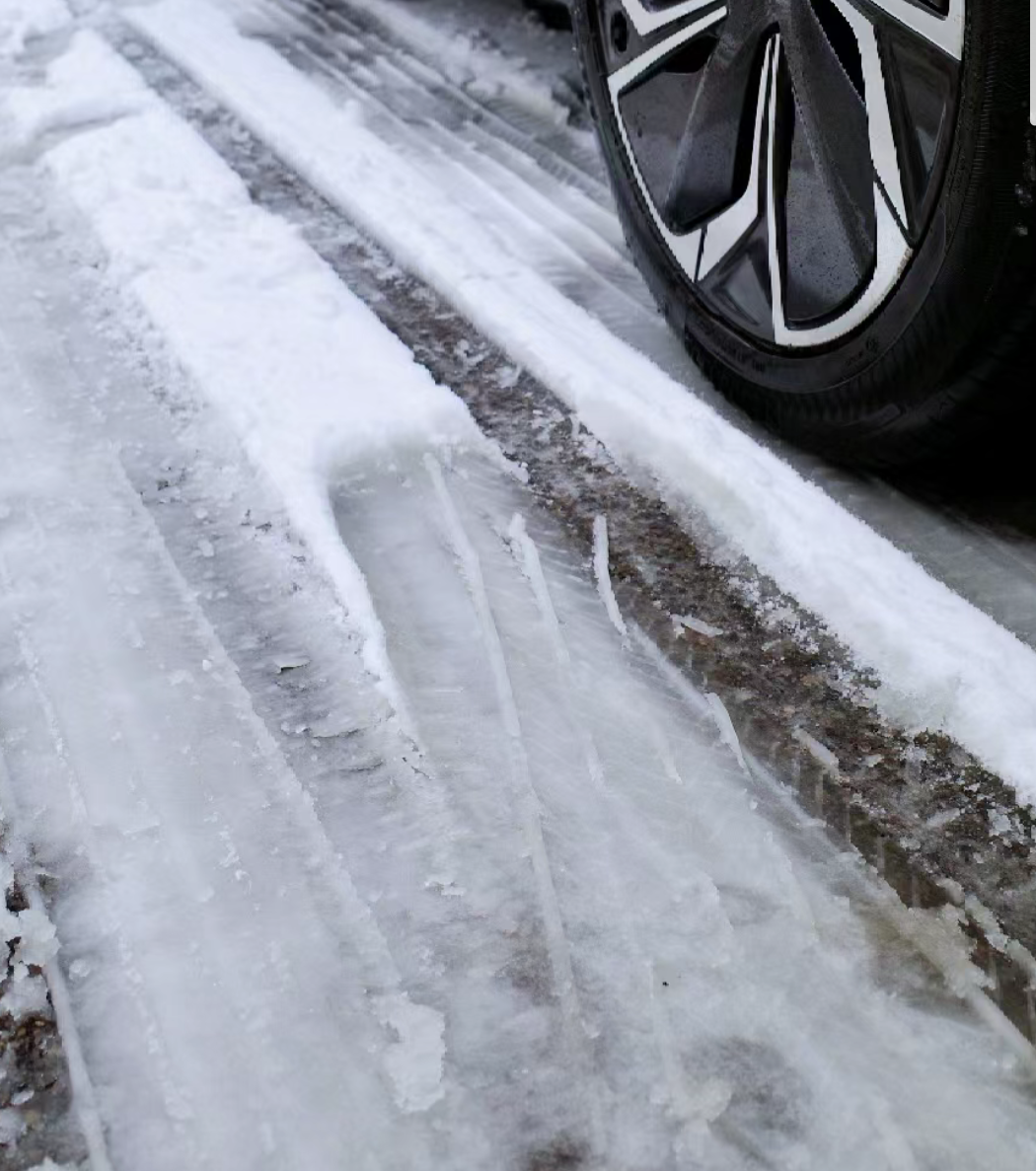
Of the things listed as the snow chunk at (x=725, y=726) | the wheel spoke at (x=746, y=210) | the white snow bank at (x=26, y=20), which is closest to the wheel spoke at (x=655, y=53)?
the wheel spoke at (x=746, y=210)

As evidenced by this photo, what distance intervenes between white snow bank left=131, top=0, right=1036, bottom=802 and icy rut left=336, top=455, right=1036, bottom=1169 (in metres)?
0.22

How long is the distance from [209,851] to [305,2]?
298 centimetres

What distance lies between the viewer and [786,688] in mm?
1455

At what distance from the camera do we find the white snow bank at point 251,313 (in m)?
1.79

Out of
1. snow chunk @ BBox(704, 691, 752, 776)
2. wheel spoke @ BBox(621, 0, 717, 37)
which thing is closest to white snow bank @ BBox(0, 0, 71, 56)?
wheel spoke @ BBox(621, 0, 717, 37)

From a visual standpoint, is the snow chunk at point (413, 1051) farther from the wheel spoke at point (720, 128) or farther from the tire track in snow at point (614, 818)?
the wheel spoke at point (720, 128)

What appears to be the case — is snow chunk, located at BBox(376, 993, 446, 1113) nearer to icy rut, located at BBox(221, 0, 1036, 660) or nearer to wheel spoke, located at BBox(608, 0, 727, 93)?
icy rut, located at BBox(221, 0, 1036, 660)

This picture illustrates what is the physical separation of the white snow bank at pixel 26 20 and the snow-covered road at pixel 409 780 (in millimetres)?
1285

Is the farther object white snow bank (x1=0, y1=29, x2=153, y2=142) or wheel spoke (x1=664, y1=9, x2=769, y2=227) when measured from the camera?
white snow bank (x1=0, y1=29, x2=153, y2=142)

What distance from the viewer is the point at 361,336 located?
2047 millimetres

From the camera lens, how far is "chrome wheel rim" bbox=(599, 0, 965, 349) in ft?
4.76

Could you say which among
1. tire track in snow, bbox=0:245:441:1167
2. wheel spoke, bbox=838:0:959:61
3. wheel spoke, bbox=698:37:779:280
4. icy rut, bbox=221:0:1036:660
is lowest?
tire track in snow, bbox=0:245:441:1167

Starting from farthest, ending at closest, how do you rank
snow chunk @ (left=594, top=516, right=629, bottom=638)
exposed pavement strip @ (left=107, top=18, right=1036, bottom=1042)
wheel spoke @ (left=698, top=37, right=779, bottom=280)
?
wheel spoke @ (left=698, top=37, right=779, bottom=280) → snow chunk @ (left=594, top=516, right=629, bottom=638) → exposed pavement strip @ (left=107, top=18, right=1036, bottom=1042)

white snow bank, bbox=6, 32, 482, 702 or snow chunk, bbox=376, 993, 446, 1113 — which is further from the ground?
white snow bank, bbox=6, 32, 482, 702
